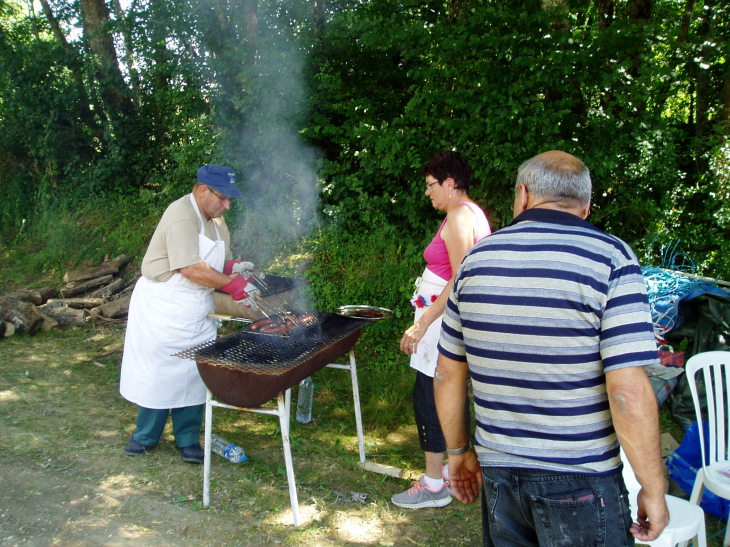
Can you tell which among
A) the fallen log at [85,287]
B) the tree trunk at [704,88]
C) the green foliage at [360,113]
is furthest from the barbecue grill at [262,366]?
the tree trunk at [704,88]

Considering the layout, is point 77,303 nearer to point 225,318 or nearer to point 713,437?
point 225,318

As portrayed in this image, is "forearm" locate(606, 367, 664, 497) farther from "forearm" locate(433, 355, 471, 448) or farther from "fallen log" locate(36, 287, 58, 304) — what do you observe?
"fallen log" locate(36, 287, 58, 304)

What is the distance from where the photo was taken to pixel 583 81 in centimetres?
512

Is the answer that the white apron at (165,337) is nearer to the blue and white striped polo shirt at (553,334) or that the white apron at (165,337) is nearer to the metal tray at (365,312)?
the metal tray at (365,312)

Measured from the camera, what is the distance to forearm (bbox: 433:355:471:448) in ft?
6.22

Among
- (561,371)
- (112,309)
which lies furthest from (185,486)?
(112,309)

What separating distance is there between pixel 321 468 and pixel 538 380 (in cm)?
258

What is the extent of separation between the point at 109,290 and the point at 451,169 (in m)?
6.06

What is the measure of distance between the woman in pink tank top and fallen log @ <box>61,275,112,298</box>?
233 inches

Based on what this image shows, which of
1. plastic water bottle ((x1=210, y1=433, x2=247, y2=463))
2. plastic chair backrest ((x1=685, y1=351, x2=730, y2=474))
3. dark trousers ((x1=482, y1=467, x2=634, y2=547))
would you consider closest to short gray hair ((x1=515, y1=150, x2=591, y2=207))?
dark trousers ((x1=482, y1=467, x2=634, y2=547))

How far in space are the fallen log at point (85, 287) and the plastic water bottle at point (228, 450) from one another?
458cm

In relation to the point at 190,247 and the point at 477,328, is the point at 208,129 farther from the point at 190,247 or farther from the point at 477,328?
the point at 477,328

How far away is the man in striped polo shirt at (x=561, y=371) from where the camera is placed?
1.53 metres

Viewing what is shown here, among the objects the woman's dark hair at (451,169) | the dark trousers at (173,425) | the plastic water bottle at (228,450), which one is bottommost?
the plastic water bottle at (228,450)
